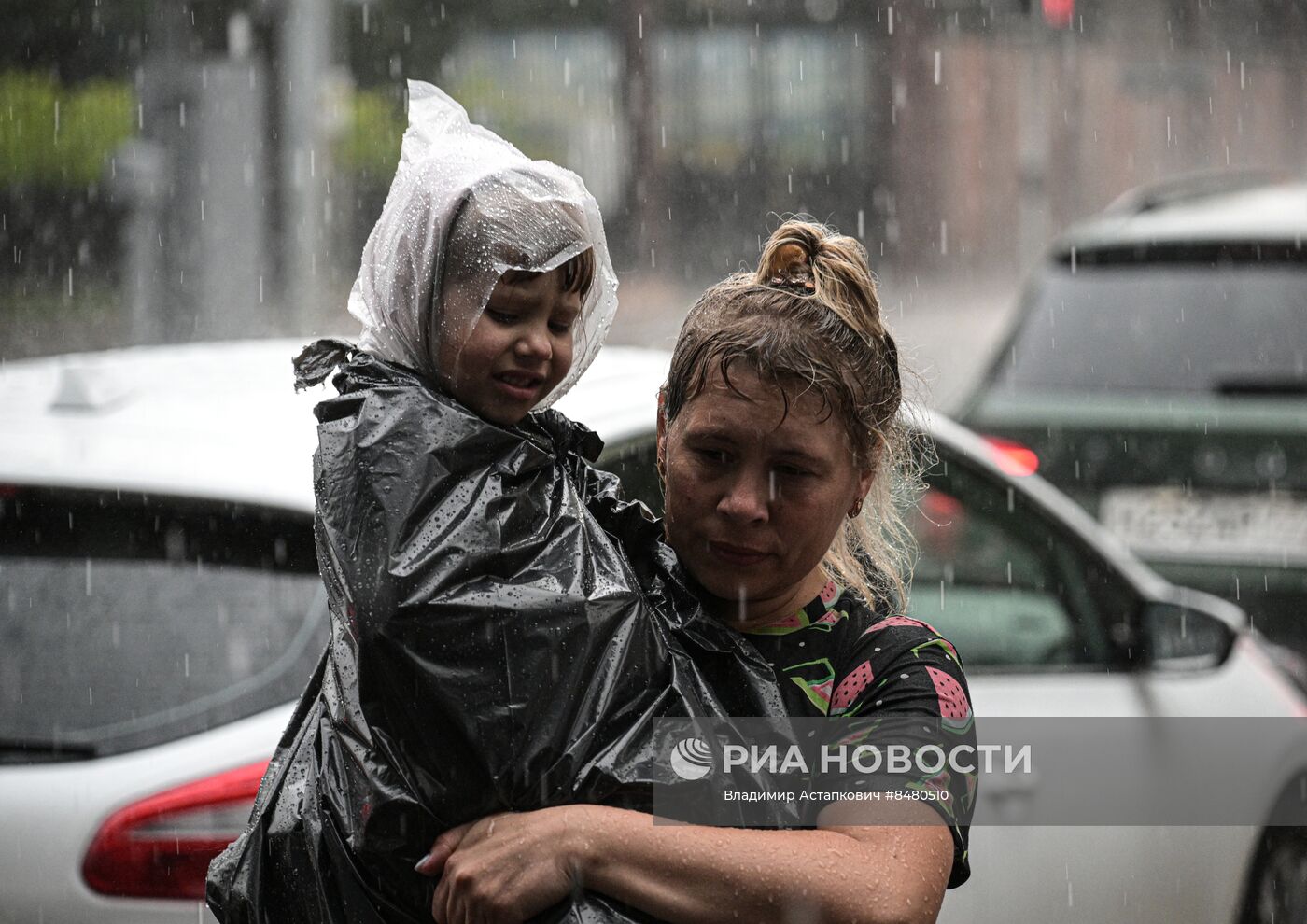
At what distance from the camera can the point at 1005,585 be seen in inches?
157

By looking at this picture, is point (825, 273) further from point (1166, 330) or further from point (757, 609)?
point (1166, 330)

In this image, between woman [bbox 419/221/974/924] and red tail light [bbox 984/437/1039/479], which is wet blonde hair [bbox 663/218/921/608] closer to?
woman [bbox 419/221/974/924]

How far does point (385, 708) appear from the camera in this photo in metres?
1.63

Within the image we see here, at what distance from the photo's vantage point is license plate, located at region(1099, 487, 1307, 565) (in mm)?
5570

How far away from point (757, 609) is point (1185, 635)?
2138 mm

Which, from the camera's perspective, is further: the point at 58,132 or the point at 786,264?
the point at 58,132

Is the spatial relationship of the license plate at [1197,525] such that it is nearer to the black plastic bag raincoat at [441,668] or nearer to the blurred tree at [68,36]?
the black plastic bag raincoat at [441,668]

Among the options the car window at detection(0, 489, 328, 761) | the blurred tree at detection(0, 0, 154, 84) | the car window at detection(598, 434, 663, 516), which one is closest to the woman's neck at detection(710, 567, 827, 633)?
the car window at detection(0, 489, 328, 761)

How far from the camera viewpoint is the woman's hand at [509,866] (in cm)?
160

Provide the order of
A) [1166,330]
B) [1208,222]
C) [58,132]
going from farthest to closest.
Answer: [58,132] → [1208,222] → [1166,330]

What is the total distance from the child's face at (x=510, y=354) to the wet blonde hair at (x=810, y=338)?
190mm

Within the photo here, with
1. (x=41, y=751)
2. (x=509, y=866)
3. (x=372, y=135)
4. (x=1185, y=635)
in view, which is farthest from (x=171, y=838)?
(x=372, y=135)

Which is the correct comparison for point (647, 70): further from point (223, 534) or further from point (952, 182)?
point (223, 534)

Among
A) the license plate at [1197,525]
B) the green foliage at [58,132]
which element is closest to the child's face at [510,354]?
the license plate at [1197,525]
